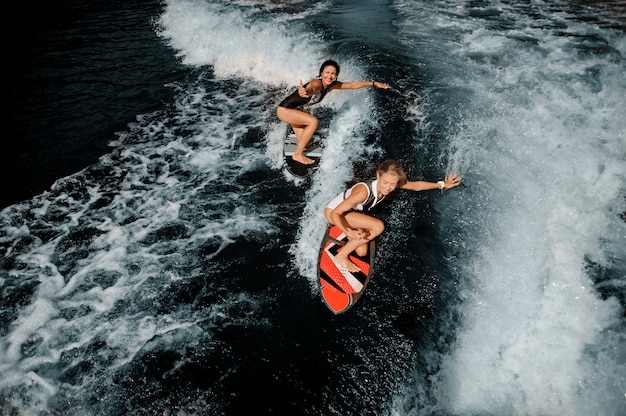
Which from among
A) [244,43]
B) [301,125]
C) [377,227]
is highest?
[244,43]

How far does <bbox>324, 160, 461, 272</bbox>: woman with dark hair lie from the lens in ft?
14.1

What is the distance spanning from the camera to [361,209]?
493 cm

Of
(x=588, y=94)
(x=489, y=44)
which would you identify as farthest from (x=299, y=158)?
(x=489, y=44)

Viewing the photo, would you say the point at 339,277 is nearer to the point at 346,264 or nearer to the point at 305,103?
the point at 346,264

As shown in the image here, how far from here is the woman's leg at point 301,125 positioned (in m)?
6.56

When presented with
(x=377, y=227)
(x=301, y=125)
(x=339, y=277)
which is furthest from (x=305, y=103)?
(x=339, y=277)

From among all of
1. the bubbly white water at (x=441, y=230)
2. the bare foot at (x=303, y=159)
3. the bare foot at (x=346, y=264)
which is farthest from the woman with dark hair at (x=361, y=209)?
the bare foot at (x=303, y=159)

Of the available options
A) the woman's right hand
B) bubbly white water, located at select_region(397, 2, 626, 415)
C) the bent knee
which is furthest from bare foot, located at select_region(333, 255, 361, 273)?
the woman's right hand

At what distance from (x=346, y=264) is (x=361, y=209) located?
34.5 inches

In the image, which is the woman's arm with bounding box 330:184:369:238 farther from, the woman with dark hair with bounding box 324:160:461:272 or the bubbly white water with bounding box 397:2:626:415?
the bubbly white water with bounding box 397:2:626:415

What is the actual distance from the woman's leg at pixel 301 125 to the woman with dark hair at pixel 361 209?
2242 mm

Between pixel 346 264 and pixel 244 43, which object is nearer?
pixel 346 264

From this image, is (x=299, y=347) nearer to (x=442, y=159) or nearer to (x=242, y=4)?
(x=442, y=159)

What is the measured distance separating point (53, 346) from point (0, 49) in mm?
15567
